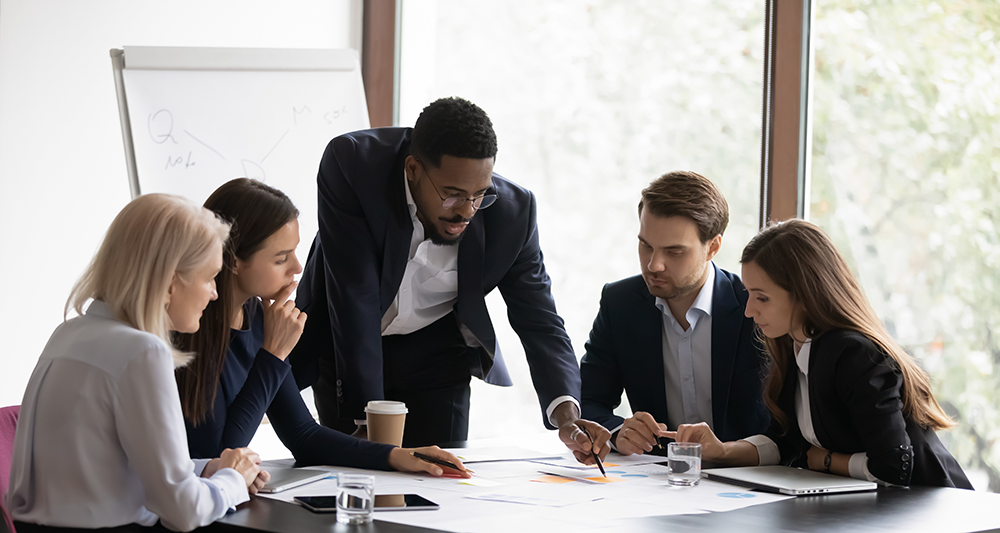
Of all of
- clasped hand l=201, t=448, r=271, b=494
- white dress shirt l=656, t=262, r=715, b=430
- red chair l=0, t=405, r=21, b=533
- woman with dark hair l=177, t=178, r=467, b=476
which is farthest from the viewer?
white dress shirt l=656, t=262, r=715, b=430

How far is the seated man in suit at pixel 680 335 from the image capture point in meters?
2.21

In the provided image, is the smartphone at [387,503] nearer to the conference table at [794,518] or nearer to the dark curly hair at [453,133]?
the conference table at [794,518]

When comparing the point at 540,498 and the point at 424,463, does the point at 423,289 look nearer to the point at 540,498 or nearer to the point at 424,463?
the point at 424,463

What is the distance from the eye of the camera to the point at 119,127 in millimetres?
3232

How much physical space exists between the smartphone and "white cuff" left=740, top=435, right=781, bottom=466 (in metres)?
0.88

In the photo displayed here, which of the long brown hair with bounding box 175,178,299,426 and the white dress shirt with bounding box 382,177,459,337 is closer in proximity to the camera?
the long brown hair with bounding box 175,178,299,426

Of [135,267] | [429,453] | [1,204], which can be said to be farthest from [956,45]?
[1,204]

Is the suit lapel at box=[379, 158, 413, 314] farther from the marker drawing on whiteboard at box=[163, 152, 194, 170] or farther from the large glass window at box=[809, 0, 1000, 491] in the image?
the large glass window at box=[809, 0, 1000, 491]

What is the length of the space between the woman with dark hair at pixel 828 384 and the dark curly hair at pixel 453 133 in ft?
2.23

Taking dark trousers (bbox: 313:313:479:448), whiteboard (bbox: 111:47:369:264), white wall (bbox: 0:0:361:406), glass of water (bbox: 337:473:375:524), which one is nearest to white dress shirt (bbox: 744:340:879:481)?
dark trousers (bbox: 313:313:479:448)

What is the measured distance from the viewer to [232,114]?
311cm

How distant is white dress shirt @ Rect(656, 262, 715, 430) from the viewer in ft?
7.42

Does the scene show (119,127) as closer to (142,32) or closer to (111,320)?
(142,32)

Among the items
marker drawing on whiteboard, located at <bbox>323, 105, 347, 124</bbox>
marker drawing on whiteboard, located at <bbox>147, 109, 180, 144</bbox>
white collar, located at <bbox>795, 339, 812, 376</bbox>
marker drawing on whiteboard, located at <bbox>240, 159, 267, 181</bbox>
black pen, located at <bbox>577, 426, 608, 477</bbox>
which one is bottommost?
black pen, located at <bbox>577, 426, 608, 477</bbox>
